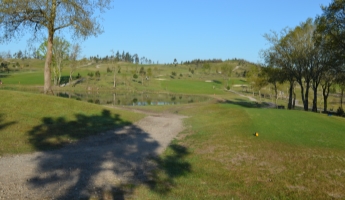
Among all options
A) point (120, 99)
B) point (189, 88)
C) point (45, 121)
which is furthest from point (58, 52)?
point (45, 121)

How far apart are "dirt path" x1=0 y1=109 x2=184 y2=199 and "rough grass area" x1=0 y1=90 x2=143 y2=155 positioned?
1174 millimetres

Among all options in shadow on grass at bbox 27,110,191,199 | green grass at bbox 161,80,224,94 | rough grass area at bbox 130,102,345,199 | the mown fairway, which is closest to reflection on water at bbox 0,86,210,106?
the mown fairway

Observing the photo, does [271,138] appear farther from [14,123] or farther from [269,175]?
[14,123]

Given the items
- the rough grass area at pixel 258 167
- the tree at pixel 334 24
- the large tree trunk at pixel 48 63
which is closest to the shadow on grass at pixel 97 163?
the rough grass area at pixel 258 167

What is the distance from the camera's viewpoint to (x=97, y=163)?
11.9m

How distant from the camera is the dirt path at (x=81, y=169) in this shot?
8.58 m

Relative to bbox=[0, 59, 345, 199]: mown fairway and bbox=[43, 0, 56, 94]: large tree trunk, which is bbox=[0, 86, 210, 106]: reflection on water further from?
bbox=[0, 59, 345, 199]: mown fairway

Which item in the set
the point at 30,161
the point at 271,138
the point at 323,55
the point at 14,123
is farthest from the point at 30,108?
the point at 323,55

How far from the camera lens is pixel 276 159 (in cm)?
1335

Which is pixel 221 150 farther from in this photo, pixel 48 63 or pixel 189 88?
pixel 189 88

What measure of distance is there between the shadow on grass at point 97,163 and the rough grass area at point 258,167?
394mm

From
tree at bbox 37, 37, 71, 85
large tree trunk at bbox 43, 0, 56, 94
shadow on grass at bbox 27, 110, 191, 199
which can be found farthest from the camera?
tree at bbox 37, 37, 71, 85

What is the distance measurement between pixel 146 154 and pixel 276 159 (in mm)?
5796

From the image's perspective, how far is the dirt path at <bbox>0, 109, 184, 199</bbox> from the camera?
28.1 ft
